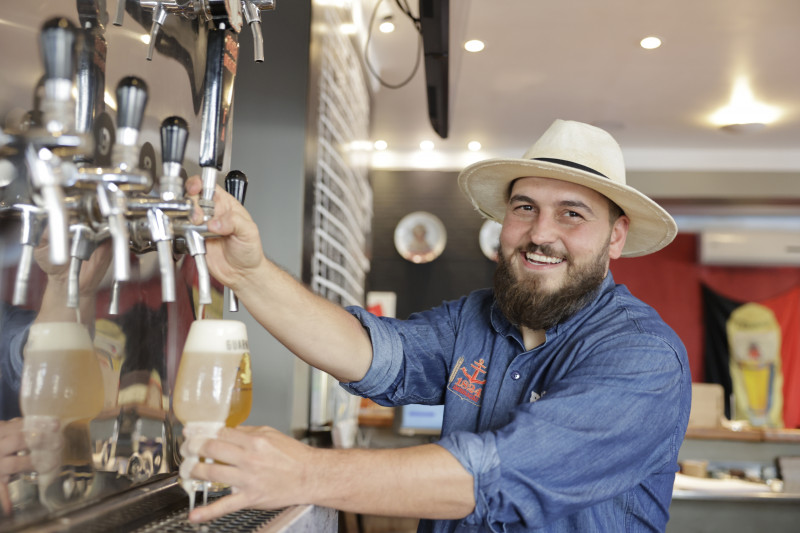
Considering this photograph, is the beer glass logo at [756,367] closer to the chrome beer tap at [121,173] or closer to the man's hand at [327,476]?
the man's hand at [327,476]

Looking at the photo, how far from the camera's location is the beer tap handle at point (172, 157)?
0.79 m

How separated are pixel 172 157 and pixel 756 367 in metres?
7.38

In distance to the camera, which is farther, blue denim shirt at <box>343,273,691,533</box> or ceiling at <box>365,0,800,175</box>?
ceiling at <box>365,0,800,175</box>

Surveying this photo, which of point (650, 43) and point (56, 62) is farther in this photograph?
point (650, 43)

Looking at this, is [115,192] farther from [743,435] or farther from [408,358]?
[743,435]

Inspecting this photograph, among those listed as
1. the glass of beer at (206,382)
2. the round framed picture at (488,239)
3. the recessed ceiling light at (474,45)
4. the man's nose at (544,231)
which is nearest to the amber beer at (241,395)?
the glass of beer at (206,382)

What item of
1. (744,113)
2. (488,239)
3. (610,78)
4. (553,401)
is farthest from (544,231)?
(488,239)

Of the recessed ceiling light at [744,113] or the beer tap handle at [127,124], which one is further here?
the recessed ceiling light at [744,113]

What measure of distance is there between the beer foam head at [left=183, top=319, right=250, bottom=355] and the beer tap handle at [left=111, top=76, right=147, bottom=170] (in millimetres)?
216

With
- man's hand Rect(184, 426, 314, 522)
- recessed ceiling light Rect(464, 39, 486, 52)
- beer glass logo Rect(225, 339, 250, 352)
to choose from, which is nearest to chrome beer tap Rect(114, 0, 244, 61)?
beer glass logo Rect(225, 339, 250, 352)

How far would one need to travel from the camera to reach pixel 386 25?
3.89 m

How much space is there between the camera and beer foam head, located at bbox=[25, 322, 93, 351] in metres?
0.80

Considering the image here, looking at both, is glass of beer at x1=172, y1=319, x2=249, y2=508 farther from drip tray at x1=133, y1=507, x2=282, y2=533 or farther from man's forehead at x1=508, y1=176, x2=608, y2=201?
man's forehead at x1=508, y1=176, x2=608, y2=201

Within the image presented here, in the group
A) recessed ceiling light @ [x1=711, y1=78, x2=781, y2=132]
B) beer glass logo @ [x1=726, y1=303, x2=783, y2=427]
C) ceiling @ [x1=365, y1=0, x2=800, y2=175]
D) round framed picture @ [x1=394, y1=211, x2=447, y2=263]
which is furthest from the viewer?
beer glass logo @ [x1=726, y1=303, x2=783, y2=427]
